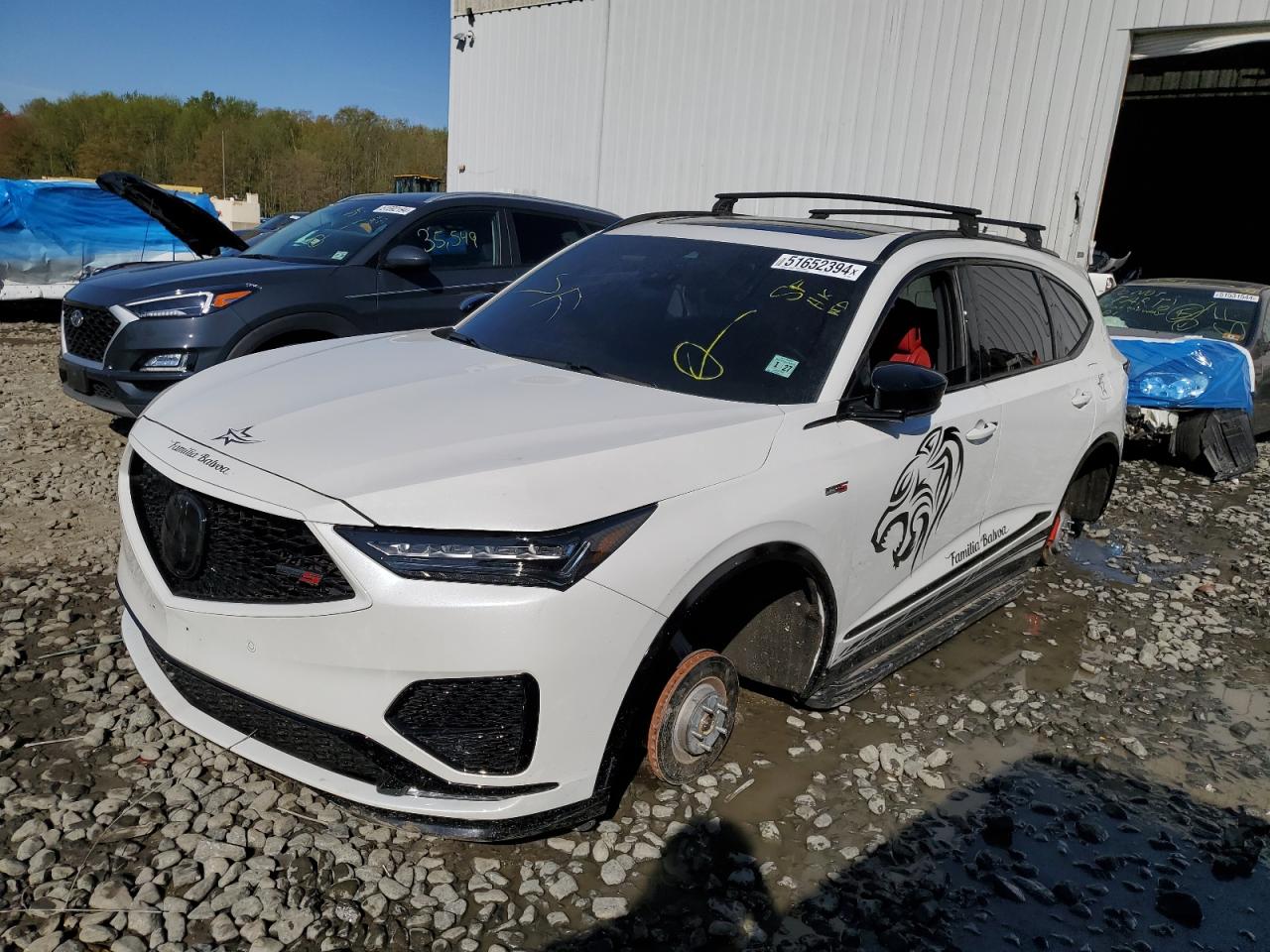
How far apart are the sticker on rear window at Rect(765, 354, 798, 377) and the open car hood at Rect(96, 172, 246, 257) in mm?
5396

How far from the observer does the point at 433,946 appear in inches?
94.3

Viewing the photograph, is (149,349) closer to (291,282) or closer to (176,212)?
(291,282)

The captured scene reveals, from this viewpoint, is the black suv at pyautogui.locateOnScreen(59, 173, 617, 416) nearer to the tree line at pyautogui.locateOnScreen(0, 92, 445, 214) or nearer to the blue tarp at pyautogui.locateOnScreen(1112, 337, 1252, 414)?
the blue tarp at pyautogui.locateOnScreen(1112, 337, 1252, 414)

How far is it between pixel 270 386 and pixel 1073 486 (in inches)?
170

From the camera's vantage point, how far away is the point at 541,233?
288 inches

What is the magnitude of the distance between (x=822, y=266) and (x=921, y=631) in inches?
58.9

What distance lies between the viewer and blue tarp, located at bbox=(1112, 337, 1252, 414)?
8.26 m

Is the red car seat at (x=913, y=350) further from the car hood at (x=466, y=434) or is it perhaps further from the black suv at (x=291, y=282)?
the black suv at (x=291, y=282)

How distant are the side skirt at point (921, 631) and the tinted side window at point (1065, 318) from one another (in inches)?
37.2

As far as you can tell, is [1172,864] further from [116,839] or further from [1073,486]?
[116,839]

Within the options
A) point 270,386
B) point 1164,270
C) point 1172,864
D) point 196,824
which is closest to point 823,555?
point 1172,864

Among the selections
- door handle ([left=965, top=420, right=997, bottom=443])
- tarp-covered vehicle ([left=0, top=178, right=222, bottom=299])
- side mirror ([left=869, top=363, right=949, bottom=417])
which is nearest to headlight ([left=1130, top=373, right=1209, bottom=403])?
door handle ([left=965, top=420, right=997, bottom=443])

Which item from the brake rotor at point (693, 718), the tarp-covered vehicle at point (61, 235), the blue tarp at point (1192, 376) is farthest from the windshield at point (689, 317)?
the tarp-covered vehicle at point (61, 235)

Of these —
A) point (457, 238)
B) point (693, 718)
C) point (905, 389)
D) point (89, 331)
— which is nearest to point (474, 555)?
point (693, 718)
